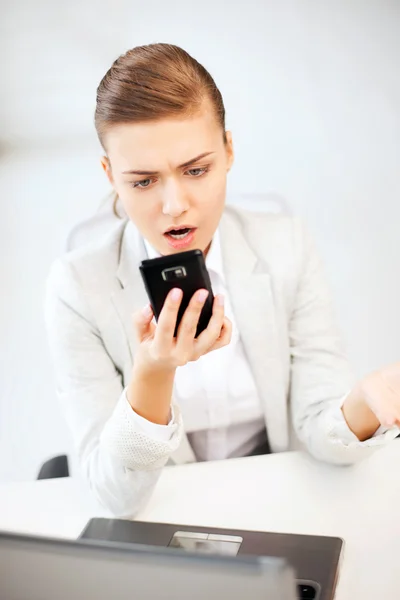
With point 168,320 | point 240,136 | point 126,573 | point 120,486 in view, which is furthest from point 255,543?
point 240,136

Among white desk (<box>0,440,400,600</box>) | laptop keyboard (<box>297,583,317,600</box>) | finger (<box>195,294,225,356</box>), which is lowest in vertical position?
white desk (<box>0,440,400,600</box>)

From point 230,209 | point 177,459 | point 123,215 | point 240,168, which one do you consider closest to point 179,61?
point 230,209

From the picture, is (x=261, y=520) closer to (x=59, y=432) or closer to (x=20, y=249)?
(x=59, y=432)

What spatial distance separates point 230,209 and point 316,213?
786 millimetres

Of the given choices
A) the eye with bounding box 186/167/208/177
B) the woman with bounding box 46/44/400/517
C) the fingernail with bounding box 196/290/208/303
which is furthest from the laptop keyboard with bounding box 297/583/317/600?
the eye with bounding box 186/167/208/177

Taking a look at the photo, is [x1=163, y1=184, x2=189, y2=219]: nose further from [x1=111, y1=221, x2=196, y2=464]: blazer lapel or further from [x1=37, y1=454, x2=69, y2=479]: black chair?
[x1=37, y1=454, x2=69, y2=479]: black chair

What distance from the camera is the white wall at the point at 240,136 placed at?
184 cm

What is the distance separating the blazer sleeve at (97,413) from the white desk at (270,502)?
4 cm

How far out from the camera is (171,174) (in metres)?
0.91

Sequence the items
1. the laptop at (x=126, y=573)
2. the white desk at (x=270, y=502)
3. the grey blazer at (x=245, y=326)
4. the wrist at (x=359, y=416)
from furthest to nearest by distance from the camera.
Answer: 1. the grey blazer at (x=245, y=326)
2. the wrist at (x=359, y=416)
3. the white desk at (x=270, y=502)
4. the laptop at (x=126, y=573)

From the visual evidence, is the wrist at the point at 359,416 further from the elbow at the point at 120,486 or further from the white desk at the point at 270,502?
the elbow at the point at 120,486

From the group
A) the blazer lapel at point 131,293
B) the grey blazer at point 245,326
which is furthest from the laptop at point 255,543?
the blazer lapel at point 131,293

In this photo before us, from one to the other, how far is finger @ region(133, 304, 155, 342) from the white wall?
1136 mm

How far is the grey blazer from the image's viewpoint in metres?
1.06
